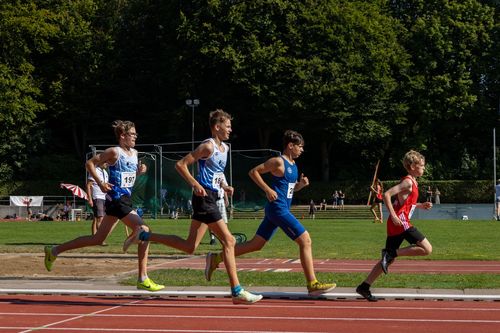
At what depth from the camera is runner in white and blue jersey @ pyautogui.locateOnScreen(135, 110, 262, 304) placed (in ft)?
34.2

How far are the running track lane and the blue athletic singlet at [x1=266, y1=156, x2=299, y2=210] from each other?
117cm

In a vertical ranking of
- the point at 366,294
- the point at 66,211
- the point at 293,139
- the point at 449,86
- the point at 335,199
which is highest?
the point at 449,86

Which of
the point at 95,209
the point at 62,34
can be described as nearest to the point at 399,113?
the point at 62,34

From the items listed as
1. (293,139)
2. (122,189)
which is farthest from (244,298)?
(122,189)

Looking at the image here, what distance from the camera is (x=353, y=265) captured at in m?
16.5

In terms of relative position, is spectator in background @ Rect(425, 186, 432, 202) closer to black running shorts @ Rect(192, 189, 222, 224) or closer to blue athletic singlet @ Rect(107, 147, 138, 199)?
blue athletic singlet @ Rect(107, 147, 138, 199)

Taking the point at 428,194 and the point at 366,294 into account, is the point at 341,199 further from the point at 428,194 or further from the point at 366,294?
the point at 366,294

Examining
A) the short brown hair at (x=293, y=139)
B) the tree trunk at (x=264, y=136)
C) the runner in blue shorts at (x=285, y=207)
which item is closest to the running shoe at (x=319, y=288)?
the runner in blue shorts at (x=285, y=207)

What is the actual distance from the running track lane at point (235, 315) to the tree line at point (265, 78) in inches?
1915

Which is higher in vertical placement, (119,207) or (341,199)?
(119,207)

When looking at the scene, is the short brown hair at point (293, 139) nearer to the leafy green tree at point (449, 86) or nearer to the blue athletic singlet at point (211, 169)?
the blue athletic singlet at point (211, 169)

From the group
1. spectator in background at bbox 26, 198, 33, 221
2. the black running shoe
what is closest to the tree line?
spectator in background at bbox 26, 198, 33, 221

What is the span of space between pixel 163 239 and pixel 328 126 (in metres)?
50.8

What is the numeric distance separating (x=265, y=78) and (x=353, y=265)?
44.1 meters
